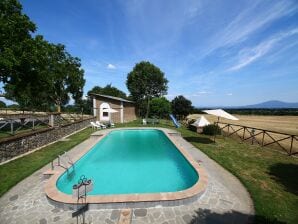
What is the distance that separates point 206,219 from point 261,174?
4585mm

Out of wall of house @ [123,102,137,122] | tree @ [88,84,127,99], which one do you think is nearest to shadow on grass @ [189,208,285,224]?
wall of house @ [123,102,137,122]

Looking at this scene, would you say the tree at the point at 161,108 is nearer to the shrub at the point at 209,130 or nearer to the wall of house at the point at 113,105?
the wall of house at the point at 113,105

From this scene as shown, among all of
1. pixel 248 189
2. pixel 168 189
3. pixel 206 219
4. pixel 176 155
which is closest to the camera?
pixel 206 219

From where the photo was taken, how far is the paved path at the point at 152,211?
489 cm

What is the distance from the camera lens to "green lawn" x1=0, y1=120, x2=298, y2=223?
5.41 meters

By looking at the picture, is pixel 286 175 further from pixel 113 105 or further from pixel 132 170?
pixel 113 105

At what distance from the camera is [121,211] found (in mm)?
5273

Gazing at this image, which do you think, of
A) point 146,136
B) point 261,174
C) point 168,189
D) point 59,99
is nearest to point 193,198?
point 168,189

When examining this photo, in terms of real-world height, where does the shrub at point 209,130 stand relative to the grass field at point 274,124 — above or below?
above

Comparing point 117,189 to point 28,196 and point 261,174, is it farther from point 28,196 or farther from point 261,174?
point 261,174

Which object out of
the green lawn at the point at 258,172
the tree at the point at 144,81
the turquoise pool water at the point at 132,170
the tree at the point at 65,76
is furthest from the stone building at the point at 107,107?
the green lawn at the point at 258,172

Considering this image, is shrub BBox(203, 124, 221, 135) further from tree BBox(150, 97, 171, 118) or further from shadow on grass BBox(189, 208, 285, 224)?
tree BBox(150, 97, 171, 118)

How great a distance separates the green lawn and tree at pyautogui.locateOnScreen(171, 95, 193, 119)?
17880 millimetres

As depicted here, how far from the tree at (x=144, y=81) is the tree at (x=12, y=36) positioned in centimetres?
2455
